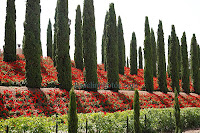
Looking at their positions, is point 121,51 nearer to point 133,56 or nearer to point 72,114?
point 133,56

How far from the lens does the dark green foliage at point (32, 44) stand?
1709cm

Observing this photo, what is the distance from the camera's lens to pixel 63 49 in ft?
64.3

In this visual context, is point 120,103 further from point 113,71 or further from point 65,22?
point 65,22

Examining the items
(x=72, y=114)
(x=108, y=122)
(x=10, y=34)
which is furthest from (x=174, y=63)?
(x=72, y=114)

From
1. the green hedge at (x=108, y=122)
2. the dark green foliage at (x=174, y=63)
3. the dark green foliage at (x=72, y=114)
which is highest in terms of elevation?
the dark green foliage at (x=174, y=63)

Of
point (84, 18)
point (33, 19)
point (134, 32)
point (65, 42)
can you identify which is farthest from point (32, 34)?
point (134, 32)

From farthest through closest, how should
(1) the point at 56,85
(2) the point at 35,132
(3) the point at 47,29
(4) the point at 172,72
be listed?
(3) the point at 47,29, (4) the point at 172,72, (1) the point at 56,85, (2) the point at 35,132

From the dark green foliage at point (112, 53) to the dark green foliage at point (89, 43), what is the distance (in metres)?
2.39

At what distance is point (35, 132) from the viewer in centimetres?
814

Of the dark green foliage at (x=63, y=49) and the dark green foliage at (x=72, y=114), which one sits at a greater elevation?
the dark green foliage at (x=63, y=49)

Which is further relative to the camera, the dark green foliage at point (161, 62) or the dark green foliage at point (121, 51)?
the dark green foliage at point (121, 51)

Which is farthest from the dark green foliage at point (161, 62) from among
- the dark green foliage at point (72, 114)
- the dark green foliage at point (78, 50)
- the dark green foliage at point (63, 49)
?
the dark green foliage at point (72, 114)

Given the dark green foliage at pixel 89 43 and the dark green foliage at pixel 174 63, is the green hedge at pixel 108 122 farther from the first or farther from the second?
the dark green foliage at pixel 174 63

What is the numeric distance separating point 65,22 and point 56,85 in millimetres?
6654
